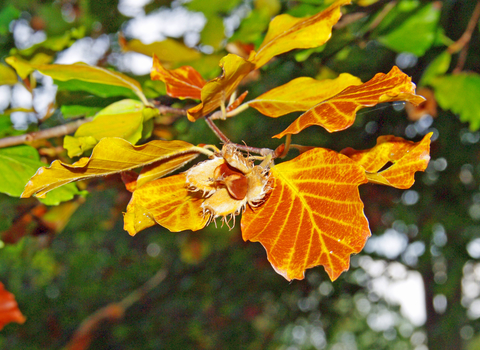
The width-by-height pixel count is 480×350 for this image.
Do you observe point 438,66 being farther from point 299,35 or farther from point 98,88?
point 98,88

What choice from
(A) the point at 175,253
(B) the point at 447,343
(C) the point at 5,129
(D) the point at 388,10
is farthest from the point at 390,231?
(C) the point at 5,129

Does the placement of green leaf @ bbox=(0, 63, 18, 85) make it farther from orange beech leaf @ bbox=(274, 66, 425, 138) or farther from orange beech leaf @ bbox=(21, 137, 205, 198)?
orange beech leaf @ bbox=(274, 66, 425, 138)

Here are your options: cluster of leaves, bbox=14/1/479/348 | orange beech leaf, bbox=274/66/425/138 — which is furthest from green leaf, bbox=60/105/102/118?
orange beech leaf, bbox=274/66/425/138

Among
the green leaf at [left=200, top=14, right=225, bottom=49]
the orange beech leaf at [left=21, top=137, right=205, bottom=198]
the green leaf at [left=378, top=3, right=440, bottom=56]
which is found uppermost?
the orange beech leaf at [left=21, top=137, right=205, bottom=198]

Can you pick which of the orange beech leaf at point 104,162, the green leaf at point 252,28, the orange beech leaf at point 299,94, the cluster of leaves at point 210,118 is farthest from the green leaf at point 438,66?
the orange beech leaf at point 104,162

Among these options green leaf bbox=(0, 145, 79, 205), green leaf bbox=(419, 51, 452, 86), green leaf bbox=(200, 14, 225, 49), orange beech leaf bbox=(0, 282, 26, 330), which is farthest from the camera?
green leaf bbox=(200, 14, 225, 49)

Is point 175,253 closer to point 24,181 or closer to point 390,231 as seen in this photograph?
point 390,231
